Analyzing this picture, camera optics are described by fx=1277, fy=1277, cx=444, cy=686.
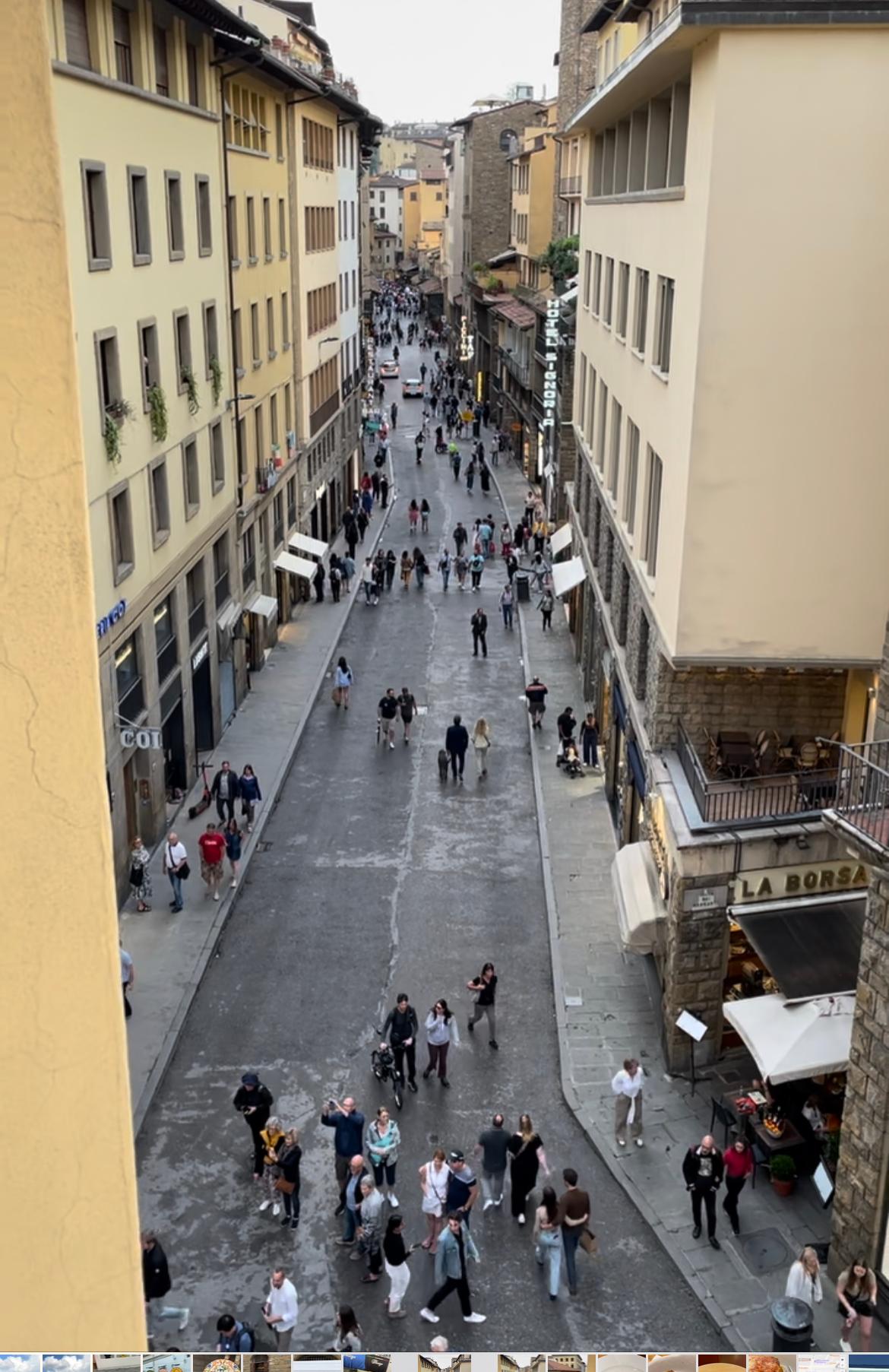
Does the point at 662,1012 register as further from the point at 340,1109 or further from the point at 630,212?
the point at 630,212

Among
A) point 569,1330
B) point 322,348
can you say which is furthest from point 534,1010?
point 322,348

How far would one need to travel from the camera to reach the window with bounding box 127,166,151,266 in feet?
71.2

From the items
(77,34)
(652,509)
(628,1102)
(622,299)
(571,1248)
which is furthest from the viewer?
(622,299)

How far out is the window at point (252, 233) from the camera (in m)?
32.8

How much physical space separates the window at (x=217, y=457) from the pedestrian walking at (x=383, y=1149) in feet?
55.7

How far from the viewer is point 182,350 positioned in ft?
83.3

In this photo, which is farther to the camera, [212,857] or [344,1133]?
[212,857]

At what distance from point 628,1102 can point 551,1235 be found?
2529 mm

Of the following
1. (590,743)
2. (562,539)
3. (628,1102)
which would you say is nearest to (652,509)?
(590,743)

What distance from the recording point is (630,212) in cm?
2322

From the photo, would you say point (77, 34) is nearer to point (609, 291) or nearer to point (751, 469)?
point (751, 469)

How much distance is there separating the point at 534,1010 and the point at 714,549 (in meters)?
7.27

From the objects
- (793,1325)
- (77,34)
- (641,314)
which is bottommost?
(793,1325)

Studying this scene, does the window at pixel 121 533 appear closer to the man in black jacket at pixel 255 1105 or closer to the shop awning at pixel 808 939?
the man in black jacket at pixel 255 1105
